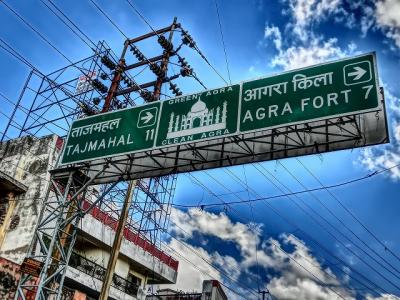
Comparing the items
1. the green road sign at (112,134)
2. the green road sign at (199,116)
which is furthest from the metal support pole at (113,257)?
the green road sign at (199,116)

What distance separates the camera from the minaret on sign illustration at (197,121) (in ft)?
38.7

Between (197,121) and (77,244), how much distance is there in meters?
16.8

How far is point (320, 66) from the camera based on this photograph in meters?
11.0

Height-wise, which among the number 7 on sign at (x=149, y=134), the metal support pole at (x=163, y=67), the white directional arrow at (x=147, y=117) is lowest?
the number 7 on sign at (x=149, y=134)

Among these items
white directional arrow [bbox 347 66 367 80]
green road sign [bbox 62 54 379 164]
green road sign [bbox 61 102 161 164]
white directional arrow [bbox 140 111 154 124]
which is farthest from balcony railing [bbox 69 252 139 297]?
white directional arrow [bbox 347 66 367 80]

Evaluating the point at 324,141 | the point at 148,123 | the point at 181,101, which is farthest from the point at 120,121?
the point at 324,141

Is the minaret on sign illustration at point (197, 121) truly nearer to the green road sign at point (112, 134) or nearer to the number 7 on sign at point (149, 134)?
the number 7 on sign at point (149, 134)

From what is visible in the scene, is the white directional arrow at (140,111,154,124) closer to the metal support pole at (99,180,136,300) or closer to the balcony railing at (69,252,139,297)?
the metal support pole at (99,180,136,300)

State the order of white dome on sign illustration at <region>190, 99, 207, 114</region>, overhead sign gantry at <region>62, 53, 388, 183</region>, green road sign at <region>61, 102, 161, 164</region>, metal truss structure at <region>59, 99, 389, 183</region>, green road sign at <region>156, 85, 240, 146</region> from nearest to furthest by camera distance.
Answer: overhead sign gantry at <region>62, 53, 388, 183</region> < metal truss structure at <region>59, 99, 389, 183</region> < green road sign at <region>156, 85, 240, 146</region> < white dome on sign illustration at <region>190, 99, 207, 114</region> < green road sign at <region>61, 102, 161, 164</region>

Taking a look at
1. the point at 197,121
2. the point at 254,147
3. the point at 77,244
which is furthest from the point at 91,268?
the point at 254,147

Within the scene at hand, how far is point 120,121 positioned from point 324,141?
598 centimetres

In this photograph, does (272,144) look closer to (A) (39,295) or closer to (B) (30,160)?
(A) (39,295)

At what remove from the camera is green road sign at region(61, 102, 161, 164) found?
12977mm

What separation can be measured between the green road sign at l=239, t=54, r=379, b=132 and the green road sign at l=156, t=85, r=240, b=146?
1.15ft
